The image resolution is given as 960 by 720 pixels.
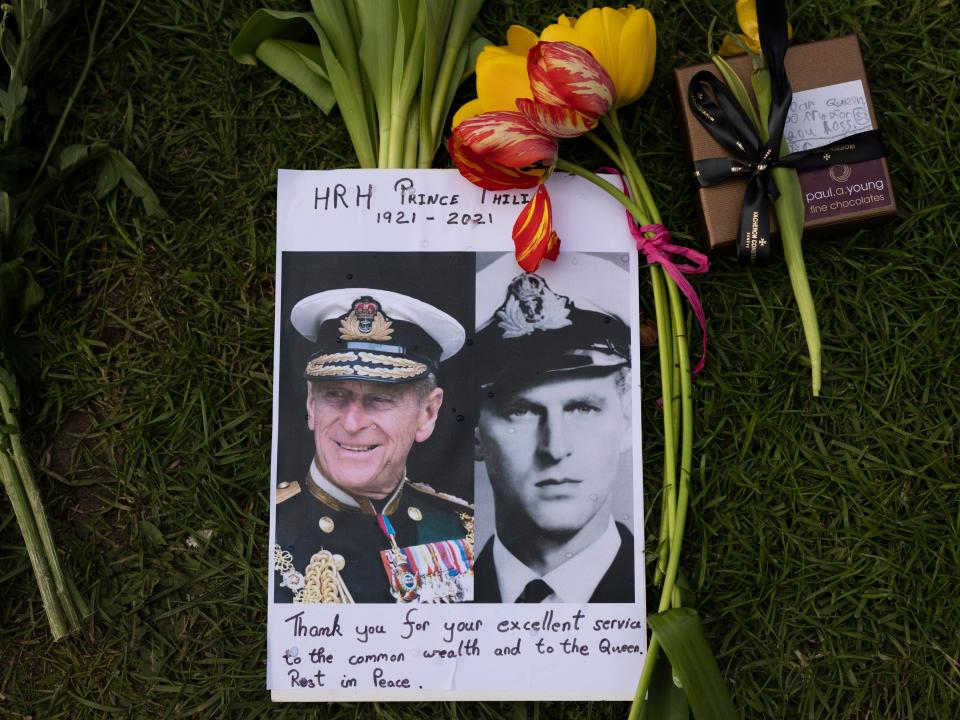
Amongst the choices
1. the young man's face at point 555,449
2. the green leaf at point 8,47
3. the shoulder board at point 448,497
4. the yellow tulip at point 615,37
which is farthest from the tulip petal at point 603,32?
the green leaf at point 8,47

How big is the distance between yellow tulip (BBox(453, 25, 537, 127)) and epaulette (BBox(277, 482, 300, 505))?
1.37 feet

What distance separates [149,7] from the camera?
80cm

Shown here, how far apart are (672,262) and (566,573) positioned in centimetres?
33

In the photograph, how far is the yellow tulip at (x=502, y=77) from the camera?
0.70 metres

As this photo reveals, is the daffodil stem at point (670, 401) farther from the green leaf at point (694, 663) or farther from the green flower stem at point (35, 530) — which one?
the green flower stem at point (35, 530)

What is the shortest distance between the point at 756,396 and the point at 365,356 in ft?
1.32

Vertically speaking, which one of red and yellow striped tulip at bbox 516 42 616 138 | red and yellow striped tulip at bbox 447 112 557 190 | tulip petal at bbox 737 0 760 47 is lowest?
red and yellow striped tulip at bbox 447 112 557 190

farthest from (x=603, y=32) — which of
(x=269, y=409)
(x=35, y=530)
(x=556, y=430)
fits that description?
(x=35, y=530)

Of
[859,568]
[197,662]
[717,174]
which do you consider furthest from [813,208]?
[197,662]

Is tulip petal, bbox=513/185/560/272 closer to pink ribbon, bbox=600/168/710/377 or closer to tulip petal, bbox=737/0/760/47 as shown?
pink ribbon, bbox=600/168/710/377

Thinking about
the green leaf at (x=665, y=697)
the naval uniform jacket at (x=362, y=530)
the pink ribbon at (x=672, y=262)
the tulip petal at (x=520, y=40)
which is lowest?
the green leaf at (x=665, y=697)

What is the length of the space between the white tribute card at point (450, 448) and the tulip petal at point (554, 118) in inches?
A: 3.2

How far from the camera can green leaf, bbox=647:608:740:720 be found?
66 cm

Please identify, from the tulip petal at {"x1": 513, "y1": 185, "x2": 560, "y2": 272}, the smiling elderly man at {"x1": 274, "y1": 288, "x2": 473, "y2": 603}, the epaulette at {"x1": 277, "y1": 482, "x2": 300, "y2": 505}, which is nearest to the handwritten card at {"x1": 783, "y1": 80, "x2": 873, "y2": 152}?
the tulip petal at {"x1": 513, "y1": 185, "x2": 560, "y2": 272}
